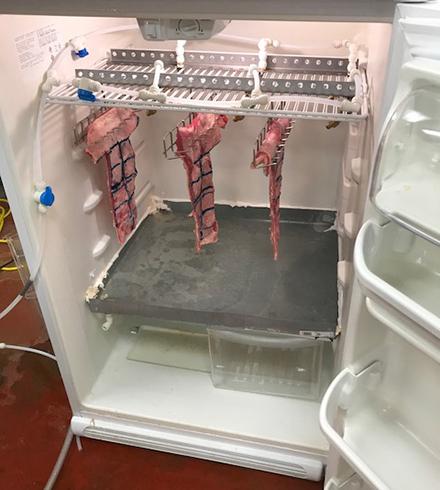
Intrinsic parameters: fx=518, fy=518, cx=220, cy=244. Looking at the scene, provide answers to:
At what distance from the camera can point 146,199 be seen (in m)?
1.77

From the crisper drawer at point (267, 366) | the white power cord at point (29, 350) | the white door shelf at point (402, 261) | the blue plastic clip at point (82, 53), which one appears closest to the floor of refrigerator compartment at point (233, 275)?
the crisper drawer at point (267, 366)

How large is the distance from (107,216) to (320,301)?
0.65 meters

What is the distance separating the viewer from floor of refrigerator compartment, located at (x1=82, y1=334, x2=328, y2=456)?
4.52 feet

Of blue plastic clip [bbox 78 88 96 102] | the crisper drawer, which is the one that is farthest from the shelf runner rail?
the crisper drawer

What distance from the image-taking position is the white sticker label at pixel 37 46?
1009 mm

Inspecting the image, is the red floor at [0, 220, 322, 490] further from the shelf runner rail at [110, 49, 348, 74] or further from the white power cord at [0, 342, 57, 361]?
the shelf runner rail at [110, 49, 348, 74]

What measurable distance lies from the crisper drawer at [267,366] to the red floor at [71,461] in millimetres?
231

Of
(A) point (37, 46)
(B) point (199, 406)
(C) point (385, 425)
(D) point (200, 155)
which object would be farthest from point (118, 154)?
(C) point (385, 425)

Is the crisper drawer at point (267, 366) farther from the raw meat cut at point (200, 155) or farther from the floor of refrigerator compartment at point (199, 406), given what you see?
the raw meat cut at point (200, 155)

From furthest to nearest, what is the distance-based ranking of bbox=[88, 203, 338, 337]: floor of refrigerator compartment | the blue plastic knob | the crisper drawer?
1. the crisper drawer
2. bbox=[88, 203, 338, 337]: floor of refrigerator compartment
3. the blue plastic knob

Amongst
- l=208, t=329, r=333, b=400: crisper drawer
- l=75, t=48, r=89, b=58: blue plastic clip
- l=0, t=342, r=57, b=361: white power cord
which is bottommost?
l=0, t=342, r=57, b=361: white power cord

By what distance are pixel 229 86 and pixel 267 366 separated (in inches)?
33.4

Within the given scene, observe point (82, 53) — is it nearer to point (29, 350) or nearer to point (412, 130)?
point (412, 130)

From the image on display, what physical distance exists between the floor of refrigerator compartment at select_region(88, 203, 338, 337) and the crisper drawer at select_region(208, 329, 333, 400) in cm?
13
